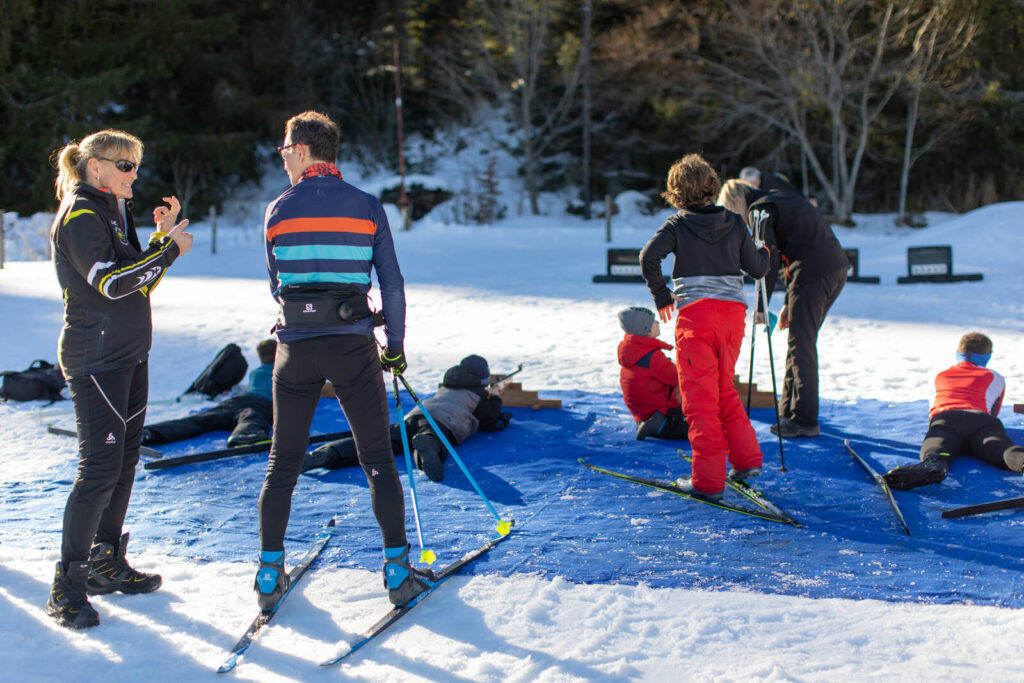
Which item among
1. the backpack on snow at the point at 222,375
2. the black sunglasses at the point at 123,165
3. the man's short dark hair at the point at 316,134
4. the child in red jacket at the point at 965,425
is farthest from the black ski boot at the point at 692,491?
the backpack on snow at the point at 222,375

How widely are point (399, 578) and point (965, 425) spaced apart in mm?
2874

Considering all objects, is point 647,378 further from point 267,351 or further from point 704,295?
point 267,351

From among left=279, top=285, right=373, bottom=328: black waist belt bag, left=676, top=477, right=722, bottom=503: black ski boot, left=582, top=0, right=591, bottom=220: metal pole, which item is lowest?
left=676, top=477, right=722, bottom=503: black ski boot

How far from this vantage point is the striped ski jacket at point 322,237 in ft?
8.80

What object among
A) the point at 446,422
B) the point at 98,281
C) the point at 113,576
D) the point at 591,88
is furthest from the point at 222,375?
the point at 591,88

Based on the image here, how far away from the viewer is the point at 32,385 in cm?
623

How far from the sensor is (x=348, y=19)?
3166 cm

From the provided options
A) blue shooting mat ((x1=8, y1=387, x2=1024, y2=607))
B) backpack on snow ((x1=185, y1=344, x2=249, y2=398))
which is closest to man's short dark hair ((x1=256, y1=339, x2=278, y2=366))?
blue shooting mat ((x1=8, y1=387, x2=1024, y2=607))

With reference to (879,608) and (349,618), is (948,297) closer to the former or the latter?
(879,608)

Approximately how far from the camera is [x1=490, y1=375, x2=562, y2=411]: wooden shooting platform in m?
5.48

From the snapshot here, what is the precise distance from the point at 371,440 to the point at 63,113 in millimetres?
23798

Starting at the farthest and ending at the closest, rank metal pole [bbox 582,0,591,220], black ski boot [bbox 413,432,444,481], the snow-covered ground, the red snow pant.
→ metal pole [bbox 582,0,591,220] < black ski boot [bbox 413,432,444,481] < the red snow pant < the snow-covered ground

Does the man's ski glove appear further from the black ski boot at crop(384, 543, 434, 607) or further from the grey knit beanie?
the grey knit beanie

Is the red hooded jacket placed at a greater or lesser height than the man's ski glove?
lesser
